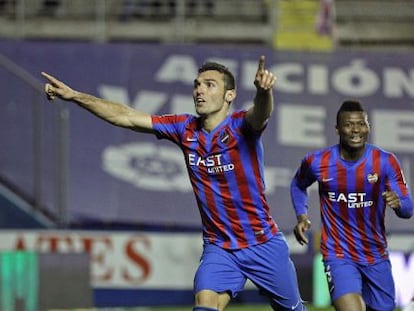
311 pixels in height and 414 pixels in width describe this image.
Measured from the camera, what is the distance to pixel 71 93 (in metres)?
9.06

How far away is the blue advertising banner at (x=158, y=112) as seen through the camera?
62.8 ft

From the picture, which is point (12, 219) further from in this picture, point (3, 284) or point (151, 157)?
point (3, 284)

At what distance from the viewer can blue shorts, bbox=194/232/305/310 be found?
901 cm

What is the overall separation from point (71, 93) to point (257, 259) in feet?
6.03

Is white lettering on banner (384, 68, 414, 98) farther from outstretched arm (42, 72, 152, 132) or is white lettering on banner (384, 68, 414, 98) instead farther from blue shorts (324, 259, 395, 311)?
outstretched arm (42, 72, 152, 132)

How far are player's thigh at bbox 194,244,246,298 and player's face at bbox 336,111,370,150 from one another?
5.18 feet

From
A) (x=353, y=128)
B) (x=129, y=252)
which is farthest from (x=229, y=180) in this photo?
(x=129, y=252)

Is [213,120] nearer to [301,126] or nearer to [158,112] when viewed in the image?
[158,112]

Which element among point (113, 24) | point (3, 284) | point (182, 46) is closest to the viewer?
point (3, 284)

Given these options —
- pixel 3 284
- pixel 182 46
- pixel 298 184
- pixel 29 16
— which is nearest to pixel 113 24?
pixel 29 16

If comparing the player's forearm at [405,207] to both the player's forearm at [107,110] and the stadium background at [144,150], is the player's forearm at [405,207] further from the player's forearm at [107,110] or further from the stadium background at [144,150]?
the stadium background at [144,150]

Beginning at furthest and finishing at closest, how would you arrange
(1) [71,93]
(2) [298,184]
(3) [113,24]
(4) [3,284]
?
(3) [113,24] < (4) [3,284] < (2) [298,184] < (1) [71,93]

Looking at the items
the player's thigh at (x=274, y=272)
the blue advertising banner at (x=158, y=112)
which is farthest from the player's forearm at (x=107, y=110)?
the blue advertising banner at (x=158, y=112)

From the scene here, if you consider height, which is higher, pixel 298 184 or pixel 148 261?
pixel 298 184
